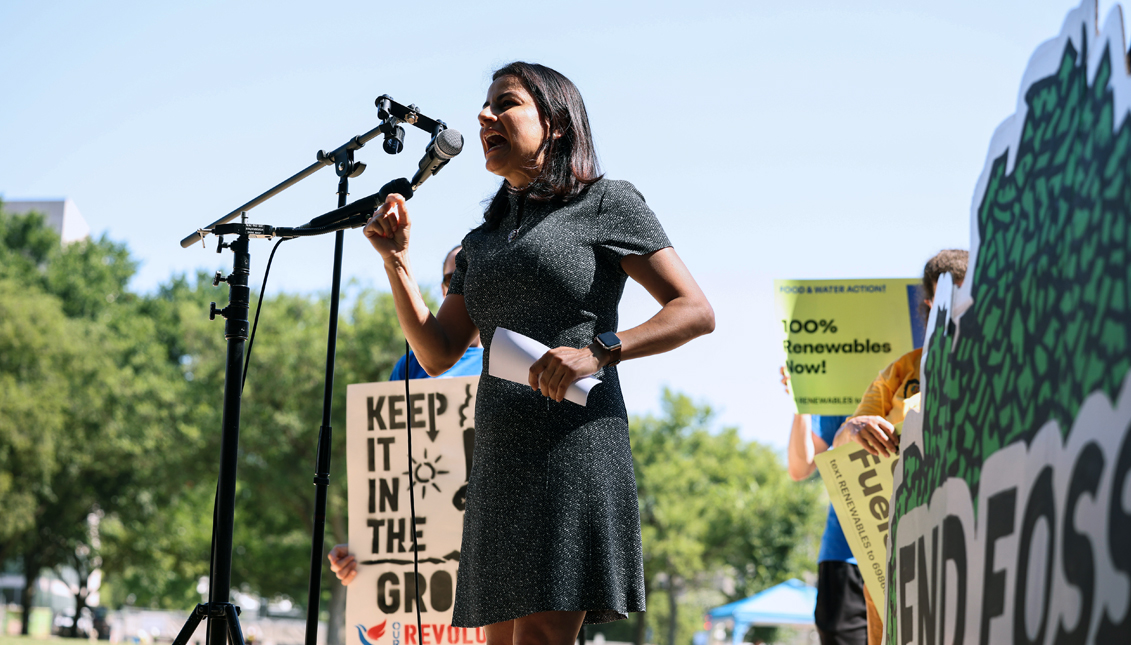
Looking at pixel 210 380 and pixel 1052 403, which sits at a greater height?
pixel 210 380

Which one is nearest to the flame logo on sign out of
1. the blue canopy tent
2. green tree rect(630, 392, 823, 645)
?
the blue canopy tent

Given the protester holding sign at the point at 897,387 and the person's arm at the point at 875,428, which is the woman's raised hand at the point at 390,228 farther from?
the protester holding sign at the point at 897,387

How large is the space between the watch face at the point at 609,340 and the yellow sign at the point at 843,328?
3.04m

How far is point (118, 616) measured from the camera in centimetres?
4459

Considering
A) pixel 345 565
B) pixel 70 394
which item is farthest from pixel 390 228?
pixel 70 394

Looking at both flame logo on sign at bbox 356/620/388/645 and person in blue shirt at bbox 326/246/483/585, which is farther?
flame logo on sign at bbox 356/620/388/645

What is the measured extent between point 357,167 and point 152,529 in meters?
32.1

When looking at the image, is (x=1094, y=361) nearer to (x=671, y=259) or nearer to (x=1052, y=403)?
(x=1052, y=403)

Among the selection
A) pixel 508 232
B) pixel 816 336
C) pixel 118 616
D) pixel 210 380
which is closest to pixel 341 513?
pixel 210 380

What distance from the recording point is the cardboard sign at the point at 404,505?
12.4 ft

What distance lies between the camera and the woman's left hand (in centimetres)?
187

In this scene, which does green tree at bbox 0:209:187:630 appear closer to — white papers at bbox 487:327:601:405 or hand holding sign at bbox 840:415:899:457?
hand holding sign at bbox 840:415:899:457

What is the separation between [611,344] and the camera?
1.95m

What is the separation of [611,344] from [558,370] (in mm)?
144
